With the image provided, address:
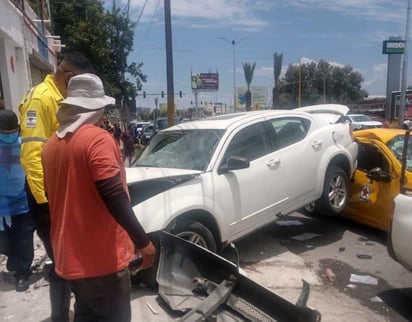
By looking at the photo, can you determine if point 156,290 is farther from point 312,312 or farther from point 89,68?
point 89,68

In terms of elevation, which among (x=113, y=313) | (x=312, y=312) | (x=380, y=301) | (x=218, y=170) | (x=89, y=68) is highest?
(x=89, y=68)

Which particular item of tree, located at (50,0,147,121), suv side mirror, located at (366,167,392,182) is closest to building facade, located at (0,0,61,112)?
suv side mirror, located at (366,167,392,182)

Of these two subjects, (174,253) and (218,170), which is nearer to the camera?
(174,253)

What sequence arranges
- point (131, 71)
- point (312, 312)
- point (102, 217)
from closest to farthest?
1. point (102, 217)
2. point (312, 312)
3. point (131, 71)

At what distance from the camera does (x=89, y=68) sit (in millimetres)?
2973

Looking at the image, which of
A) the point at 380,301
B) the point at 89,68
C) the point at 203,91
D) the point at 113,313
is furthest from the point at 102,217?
the point at 203,91

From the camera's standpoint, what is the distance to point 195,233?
429cm

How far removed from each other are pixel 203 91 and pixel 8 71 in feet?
82.6

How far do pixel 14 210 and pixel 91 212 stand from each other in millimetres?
2713

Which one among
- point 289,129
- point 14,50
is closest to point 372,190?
point 289,129

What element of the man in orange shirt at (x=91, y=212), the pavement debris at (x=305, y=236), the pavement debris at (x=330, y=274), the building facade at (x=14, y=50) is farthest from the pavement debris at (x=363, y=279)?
the building facade at (x=14, y=50)

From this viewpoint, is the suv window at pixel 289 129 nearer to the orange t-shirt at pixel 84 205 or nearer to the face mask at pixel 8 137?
the face mask at pixel 8 137

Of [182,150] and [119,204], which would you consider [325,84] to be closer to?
[182,150]

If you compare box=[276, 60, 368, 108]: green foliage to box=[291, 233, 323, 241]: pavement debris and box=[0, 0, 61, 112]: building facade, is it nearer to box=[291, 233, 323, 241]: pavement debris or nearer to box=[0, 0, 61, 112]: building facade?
box=[0, 0, 61, 112]: building facade
